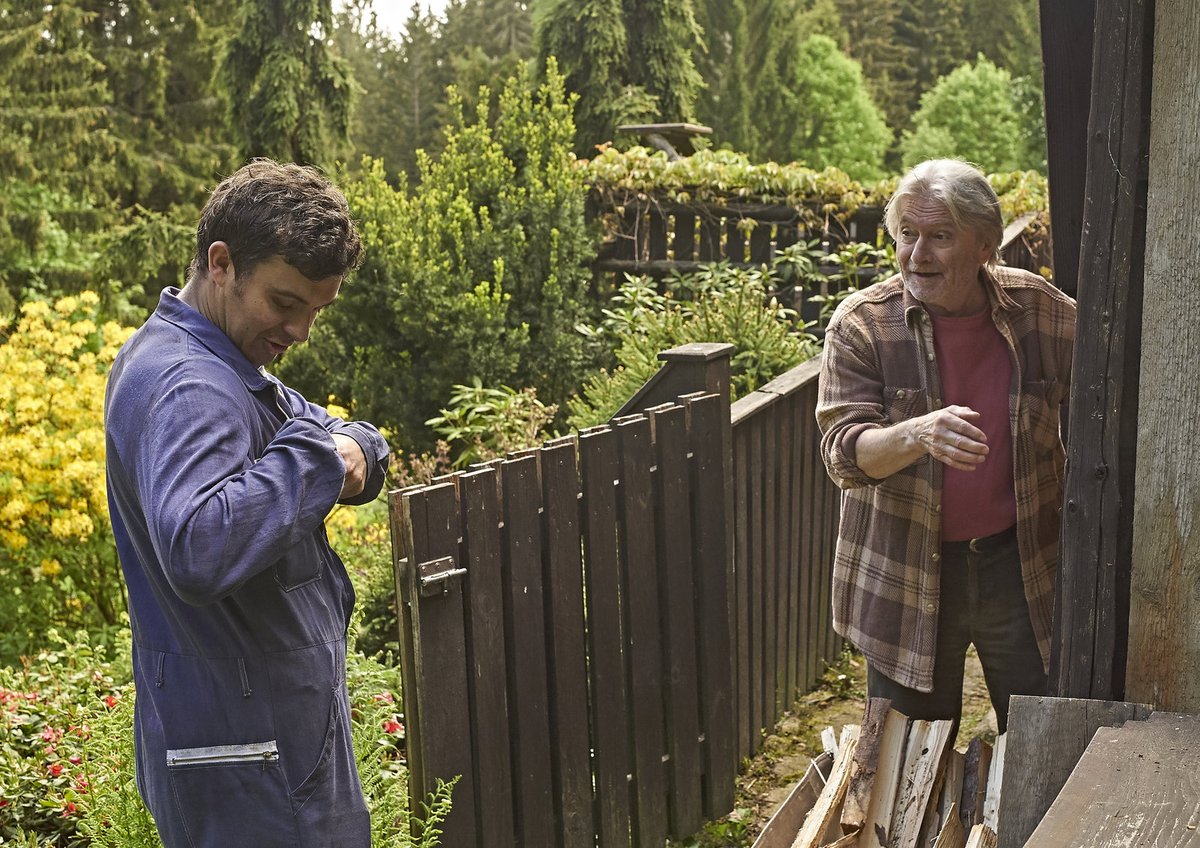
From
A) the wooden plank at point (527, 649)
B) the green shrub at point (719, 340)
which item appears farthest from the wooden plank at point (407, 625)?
the green shrub at point (719, 340)

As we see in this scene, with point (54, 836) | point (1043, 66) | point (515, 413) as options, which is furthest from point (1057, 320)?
point (515, 413)

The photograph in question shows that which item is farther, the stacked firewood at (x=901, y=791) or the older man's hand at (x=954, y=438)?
the stacked firewood at (x=901, y=791)

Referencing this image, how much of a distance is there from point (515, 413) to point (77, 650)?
2.88m

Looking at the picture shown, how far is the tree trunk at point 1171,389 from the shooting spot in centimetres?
181

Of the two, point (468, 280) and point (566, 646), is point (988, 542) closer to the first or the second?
point (566, 646)

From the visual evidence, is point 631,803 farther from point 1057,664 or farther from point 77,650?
point 77,650

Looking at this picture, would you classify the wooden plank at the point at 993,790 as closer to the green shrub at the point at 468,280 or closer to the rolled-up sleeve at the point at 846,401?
the rolled-up sleeve at the point at 846,401

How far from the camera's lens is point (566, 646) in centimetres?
336

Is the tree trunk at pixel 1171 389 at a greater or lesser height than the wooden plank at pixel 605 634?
greater

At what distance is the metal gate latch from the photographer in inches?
110

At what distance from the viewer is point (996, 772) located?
285cm

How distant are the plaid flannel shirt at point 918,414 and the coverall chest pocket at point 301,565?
130cm

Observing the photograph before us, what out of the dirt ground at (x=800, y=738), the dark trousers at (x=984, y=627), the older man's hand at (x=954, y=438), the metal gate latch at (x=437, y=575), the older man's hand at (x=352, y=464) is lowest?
→ the dirt ground at (x=800, y=738)

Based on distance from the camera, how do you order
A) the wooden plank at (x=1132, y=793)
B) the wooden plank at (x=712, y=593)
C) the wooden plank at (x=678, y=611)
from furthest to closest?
the wooden plank at (x=712, y=593)
the wooden plank at (x=678, y=611)
the wooden plank at (x=1132, y=793)
